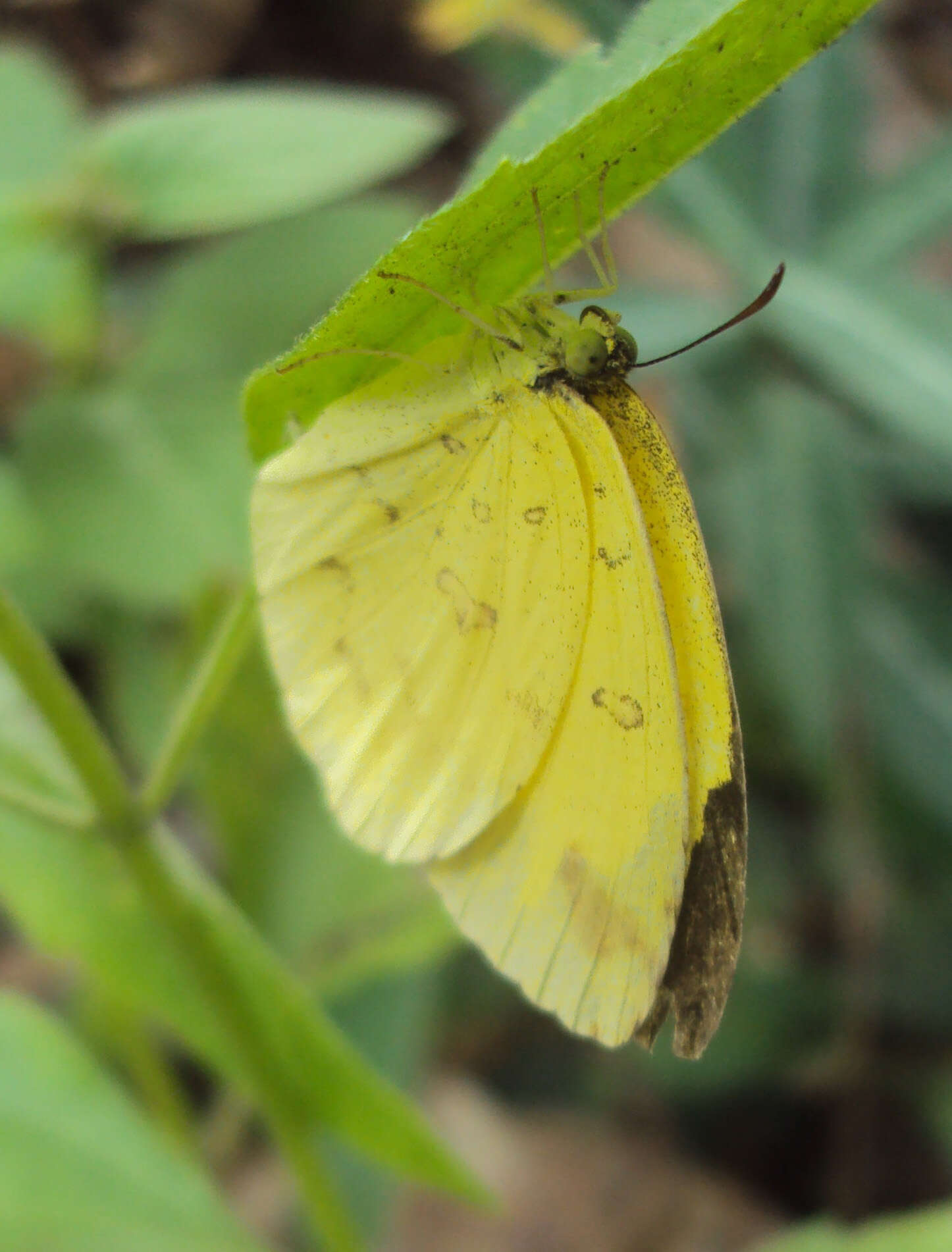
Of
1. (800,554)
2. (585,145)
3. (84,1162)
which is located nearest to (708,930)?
(585,145)

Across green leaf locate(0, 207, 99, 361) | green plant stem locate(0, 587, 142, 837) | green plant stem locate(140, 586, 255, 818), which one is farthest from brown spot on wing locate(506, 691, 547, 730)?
green leaf locate(0, 207, 99, 361)

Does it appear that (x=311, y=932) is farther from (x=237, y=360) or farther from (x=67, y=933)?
(x=237, y=360)

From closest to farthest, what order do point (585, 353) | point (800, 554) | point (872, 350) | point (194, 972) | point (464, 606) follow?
point (585, 353), point (464, 606), point (194, 972), point (872, 350), point (800, 554)

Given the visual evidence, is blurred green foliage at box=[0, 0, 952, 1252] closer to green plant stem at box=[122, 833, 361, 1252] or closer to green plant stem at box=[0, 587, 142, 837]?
green plant stem at box=[122, 833, 361, 1252]

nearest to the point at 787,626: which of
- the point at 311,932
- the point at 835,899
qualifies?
the point at 835,899

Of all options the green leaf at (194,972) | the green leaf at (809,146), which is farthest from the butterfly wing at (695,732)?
the green leaf at (809,146)

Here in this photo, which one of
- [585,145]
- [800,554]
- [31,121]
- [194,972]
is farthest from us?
[31,121]

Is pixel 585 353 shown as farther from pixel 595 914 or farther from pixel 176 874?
pixel 176 874
